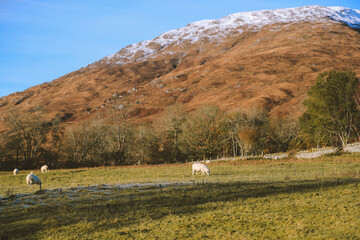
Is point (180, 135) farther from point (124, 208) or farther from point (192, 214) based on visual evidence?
point (192, 214)

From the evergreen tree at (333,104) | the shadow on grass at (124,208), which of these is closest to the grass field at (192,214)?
the shadow on grass at (124,208)

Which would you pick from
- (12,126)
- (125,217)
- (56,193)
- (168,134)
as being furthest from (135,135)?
(125,217)

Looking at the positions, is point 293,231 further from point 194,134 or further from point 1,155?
point 1,155

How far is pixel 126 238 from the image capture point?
409 inches

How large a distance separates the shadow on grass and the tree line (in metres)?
44.3

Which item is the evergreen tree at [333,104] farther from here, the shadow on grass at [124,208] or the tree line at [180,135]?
the shadow on grass at [124,208]

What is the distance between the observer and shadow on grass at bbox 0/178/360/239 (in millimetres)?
12367

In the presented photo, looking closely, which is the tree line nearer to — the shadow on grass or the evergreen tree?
the evergreen tree

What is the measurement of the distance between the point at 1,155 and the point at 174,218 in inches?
2878

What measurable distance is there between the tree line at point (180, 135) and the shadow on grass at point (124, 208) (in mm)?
44255

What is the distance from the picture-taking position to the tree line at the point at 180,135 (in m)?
59.0

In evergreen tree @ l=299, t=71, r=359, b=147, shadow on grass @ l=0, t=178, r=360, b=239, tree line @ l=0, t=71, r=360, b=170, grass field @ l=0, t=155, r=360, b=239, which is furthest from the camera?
tree line @ l=0, t=71, r=360, b=170

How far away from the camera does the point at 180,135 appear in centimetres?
A: 8100

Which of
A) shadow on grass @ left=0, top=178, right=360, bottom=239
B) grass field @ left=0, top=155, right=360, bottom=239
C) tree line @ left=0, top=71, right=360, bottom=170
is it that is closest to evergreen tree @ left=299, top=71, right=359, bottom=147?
tree line @ left=0, top=71, right=360, bottom=170
